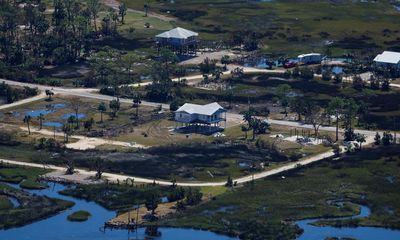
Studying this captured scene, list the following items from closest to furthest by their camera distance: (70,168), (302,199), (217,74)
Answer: (302,199)
(70,168)
(217,74)

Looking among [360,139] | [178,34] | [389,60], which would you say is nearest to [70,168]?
[360,139]

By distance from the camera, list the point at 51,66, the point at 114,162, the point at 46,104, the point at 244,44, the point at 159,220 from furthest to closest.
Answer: the point at 244,44, the point at 51,66, the point at 46,104, the point at 114,162, the point at 159,220

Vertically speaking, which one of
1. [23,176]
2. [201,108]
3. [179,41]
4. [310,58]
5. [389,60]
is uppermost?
[389,60]

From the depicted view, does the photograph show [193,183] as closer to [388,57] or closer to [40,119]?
[40,119]

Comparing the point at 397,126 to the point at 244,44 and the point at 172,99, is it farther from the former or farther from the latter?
the point at 244,44

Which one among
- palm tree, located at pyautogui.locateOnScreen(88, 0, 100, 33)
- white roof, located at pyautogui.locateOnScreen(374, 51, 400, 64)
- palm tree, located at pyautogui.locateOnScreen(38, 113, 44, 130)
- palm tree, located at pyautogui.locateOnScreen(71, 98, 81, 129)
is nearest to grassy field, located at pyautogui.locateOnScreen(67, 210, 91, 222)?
palm tree, located at pyautogui.locateOnScreen(38, 113, 44, 130)

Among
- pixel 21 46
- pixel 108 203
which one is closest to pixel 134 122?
pixel 108 203

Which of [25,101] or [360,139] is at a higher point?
[360,139]
